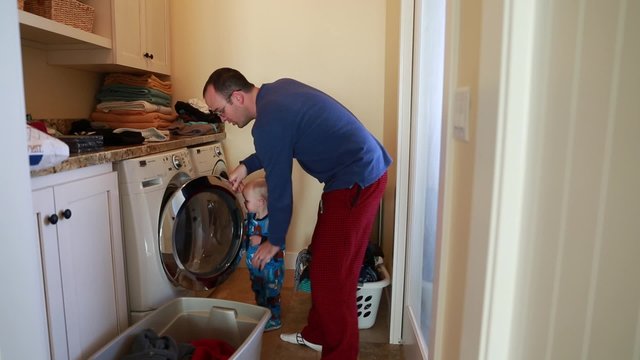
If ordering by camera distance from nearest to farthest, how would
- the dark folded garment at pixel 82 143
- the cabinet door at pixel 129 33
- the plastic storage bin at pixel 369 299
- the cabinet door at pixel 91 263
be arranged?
the cabinet door at pixel 91 263 → the dark folded garment at pixel 82 143 → the plastic storage bin at pixel 369 299 → the cabinet door at pixel 129 33

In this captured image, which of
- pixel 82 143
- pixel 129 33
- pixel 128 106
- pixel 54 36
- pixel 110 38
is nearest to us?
pixel 82 143

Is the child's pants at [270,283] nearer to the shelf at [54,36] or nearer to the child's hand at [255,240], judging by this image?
the child's hand at [255,240]

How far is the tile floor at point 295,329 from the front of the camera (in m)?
1.85

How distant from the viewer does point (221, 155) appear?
2570mm

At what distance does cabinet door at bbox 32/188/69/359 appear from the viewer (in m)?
1.20

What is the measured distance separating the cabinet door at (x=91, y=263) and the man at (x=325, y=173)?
1.89ft

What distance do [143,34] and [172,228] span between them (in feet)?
4.44

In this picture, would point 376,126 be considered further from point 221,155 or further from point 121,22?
point 121,22

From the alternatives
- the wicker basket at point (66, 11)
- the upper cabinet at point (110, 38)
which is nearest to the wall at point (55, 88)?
the upper cabinet at point (110, 38)

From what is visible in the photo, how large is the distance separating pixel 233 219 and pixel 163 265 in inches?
20.9

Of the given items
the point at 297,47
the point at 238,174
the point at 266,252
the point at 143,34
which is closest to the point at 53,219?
the point at 266,252

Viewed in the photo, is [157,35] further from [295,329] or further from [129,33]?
[295,329]

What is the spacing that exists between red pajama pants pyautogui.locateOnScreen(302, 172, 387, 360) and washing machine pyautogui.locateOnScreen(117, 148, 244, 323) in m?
0.66

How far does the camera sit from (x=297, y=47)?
2.73 metres
